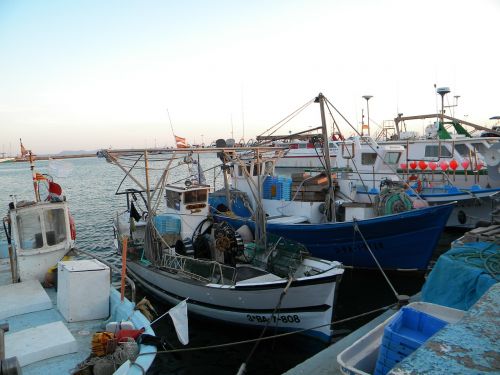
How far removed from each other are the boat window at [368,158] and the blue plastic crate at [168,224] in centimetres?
1126

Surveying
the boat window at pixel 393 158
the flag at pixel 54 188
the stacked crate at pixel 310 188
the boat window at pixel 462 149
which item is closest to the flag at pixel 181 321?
→ the flag at pixel 54 188

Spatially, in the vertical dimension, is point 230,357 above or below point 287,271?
below

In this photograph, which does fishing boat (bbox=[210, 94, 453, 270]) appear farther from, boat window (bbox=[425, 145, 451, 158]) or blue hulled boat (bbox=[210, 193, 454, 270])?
boat window (bbox=[425, 145, 451, 158])

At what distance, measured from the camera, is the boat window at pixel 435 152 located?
21.7 m

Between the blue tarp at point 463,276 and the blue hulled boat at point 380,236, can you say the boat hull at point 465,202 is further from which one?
the blue tarp at point 463,276

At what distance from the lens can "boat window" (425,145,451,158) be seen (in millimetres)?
21734

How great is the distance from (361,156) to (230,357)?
13637 millimetres

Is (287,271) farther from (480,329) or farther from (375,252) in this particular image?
(480,329)

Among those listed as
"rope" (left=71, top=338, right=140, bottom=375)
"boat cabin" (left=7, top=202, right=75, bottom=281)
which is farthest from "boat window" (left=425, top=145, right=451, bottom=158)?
"rope" (left=71, top=338, right=140, bottom=375)

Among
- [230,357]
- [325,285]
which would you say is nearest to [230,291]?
[230,357]

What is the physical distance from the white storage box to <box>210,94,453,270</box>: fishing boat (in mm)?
5060

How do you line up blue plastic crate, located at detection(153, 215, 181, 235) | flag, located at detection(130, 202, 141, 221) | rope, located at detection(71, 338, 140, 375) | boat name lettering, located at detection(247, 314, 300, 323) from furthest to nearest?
flag, located at detection(130, 202, 141, 221) → blue plastic crate, located at detection(153, 215, 181, 235) → boat name lettering, located at detection(247, 314, 300, 323) → rope, located at detection(71, 338, 140, 375)

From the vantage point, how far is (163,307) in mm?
11711

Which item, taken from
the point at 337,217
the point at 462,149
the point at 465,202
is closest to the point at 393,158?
the point at 462,149
